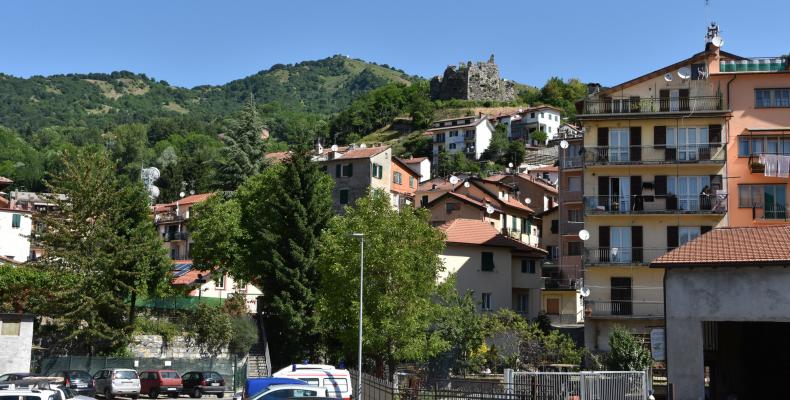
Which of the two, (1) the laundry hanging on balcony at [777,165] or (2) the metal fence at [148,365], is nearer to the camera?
(1) the laundry hanging on balcony at [777,165]

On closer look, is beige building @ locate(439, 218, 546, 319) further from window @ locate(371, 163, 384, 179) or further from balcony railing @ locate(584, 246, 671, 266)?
window @ locate(371, 163, 384, 179)

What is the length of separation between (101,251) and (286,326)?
11.8 metres

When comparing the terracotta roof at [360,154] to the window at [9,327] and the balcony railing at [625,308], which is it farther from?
the window at [9,327]

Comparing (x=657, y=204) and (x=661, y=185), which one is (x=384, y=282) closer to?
(x=657, y=204)

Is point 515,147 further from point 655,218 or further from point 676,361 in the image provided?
point 676,361

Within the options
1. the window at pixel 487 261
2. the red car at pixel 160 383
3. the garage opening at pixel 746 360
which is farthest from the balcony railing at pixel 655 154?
the red car at pixel 160 383

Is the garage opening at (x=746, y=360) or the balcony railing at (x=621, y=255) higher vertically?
the balcony railing at (x=621, y=255)

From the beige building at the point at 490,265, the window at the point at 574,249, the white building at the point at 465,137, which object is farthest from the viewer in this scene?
the white building at the point at 465,137

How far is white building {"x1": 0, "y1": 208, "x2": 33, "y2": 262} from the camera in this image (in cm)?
8069

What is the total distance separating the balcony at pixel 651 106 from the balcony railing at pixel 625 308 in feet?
35.6

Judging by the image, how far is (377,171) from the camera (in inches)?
3396

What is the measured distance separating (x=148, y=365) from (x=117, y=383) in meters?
11.5

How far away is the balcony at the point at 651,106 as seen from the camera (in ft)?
179

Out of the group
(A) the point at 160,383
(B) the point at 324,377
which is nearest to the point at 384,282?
(A) the point at 160,383
